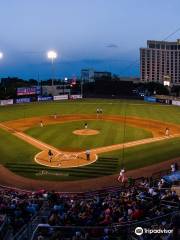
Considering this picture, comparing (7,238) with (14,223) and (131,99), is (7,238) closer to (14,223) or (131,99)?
(14,223)

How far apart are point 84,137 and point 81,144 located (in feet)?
11.4

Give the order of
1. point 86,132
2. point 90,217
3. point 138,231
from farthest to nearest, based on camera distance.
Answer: point 86,132
point 90,217
point 138,231

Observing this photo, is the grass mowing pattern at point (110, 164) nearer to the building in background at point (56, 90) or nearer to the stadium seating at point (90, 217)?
the stadium seating at point (90, 217)

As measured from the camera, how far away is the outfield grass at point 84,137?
38.4 meters

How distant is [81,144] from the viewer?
3841cm

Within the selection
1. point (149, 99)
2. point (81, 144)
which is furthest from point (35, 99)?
point (81, 144)

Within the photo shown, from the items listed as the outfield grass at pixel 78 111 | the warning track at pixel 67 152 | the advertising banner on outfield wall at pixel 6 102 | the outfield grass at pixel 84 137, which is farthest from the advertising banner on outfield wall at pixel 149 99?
Result: the outfield grass at pixel 84 137

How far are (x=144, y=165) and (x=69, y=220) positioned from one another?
1877cm

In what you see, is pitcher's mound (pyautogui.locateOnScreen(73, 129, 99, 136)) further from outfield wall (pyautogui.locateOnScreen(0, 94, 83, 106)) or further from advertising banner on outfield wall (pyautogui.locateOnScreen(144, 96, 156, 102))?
advertising banner on outfield wall (pyautogui.locateOnScreen(144, 96, 156, 102))

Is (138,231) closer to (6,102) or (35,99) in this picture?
(6,102)

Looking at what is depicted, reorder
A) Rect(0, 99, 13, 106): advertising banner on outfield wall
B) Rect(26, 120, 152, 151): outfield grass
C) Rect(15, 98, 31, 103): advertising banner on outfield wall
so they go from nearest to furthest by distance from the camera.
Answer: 1. Rect(26, 120, 152, 151): outfield grass
2. Rect(0, 99, 13, 106): advertising banner on outfield wall
3. Rect(15, 98, 31, 103): advertising banner on outfield wall

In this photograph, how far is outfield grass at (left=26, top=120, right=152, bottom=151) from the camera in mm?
38438

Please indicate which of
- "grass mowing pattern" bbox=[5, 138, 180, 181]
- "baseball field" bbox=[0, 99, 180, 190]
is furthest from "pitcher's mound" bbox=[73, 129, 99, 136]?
"grass mowing pattern" bbox=[5, 138, 180, 181]

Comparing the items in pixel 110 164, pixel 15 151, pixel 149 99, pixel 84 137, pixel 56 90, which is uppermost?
pixel 56 90
